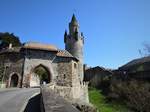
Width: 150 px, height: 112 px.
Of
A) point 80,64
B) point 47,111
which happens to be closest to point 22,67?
point 80,64

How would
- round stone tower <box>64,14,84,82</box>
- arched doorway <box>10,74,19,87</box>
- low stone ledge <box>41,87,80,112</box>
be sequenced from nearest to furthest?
1. low stone ledge <box>41,87,80,112</box>
2. arched doorway <box>10,74,19,87</box>
3. round stone tower <box>64,14,84,82</box>

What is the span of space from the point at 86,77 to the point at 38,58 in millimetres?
25631

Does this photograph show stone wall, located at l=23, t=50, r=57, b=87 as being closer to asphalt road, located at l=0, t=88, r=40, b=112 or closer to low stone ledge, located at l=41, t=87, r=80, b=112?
asphalt road, located at l=0, t=88, r=40, b=112

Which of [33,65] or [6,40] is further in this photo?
Answer: [6,40]

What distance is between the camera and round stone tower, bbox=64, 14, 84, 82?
5206 cm

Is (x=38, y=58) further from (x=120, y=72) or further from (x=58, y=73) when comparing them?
(x=120, y=72)

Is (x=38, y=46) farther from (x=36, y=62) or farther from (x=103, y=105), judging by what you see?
(x=103, y=105)

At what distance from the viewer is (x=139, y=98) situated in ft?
89.7

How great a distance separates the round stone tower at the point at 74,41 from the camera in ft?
171

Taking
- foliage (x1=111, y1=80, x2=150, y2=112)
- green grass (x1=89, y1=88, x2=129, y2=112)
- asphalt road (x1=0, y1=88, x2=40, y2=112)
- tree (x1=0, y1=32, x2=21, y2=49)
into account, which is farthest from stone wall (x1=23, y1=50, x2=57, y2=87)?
asphalt road (x1=0, y1=88, x2=40, y2=112)

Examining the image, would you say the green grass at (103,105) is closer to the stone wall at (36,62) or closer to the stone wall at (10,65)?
the stone wall at (36,62)

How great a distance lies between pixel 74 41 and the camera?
173 ft

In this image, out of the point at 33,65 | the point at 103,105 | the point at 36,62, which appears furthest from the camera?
the point at 36,62

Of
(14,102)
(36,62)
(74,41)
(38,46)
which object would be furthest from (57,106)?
(74,41)
